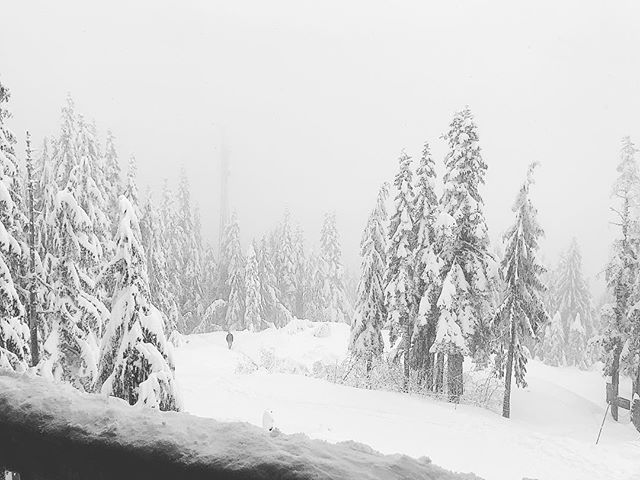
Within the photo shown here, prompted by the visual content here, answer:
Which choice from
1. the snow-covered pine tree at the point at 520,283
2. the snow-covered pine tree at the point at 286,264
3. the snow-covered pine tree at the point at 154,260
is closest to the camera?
the snow-covered pine tree at the point at 520,283

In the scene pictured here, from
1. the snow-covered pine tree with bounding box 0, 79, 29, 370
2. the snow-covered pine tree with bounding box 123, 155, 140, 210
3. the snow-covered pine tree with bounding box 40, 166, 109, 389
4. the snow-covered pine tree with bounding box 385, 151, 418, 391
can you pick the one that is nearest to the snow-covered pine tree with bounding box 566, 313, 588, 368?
the snow-covered pine tree with bounding box 385, 151, 418, 391

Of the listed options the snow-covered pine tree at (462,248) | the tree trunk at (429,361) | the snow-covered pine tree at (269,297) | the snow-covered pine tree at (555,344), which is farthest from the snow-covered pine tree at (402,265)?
the snow-covered pine tree at (269,297)

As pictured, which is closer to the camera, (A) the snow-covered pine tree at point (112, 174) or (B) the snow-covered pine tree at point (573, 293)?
(A) the snow-covered pine tree at point (112, 174)

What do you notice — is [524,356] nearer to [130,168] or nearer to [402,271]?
[402,271]

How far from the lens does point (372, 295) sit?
28.7 m

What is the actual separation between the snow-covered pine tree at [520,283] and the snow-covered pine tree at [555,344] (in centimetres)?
3043

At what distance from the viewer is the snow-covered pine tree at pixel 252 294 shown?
51.5 metres

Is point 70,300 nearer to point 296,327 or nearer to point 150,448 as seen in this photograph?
point 150,448

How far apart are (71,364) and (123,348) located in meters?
6.08

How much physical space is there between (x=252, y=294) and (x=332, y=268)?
515 inches

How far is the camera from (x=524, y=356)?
25.3 meters

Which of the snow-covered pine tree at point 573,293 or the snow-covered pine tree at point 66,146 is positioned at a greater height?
the snow-covered pine tree at point 66,146

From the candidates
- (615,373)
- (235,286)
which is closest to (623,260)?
(615,373)

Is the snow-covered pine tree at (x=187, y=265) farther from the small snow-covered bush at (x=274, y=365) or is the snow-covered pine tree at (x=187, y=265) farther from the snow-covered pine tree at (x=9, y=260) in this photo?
the snow-covered pine tree at (x=9, y=260)
